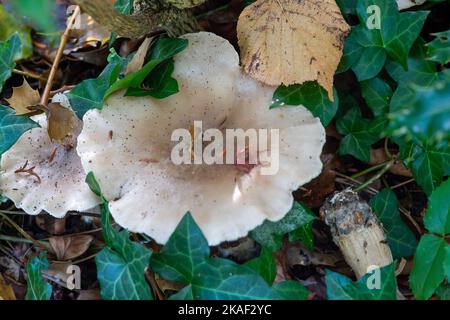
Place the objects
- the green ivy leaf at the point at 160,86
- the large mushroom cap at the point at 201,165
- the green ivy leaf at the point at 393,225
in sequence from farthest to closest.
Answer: the green ivy leaf at the point at 393,225 < the green ivy leaf at the point at 160,86 < the large mushroom cap at the point at 201,165

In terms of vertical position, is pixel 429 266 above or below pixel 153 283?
above

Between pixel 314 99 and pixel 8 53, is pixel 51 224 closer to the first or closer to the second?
pixel 8 53

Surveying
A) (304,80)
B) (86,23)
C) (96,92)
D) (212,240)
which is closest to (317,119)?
(304,80)

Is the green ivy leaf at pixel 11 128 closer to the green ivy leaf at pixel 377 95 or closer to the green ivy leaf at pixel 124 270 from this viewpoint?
the green ivy leaf at pixel 124 270

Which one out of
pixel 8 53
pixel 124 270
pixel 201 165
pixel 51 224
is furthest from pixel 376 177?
pixel 8 53

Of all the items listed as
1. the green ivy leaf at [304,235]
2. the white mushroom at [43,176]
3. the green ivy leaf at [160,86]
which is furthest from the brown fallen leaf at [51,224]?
the green ivy leaf at [304,235]

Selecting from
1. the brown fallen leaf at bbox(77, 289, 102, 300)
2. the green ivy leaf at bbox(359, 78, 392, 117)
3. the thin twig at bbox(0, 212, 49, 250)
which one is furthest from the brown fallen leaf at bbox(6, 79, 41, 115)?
the green ivy leaf at bbox(359, 78, 392, 117)
